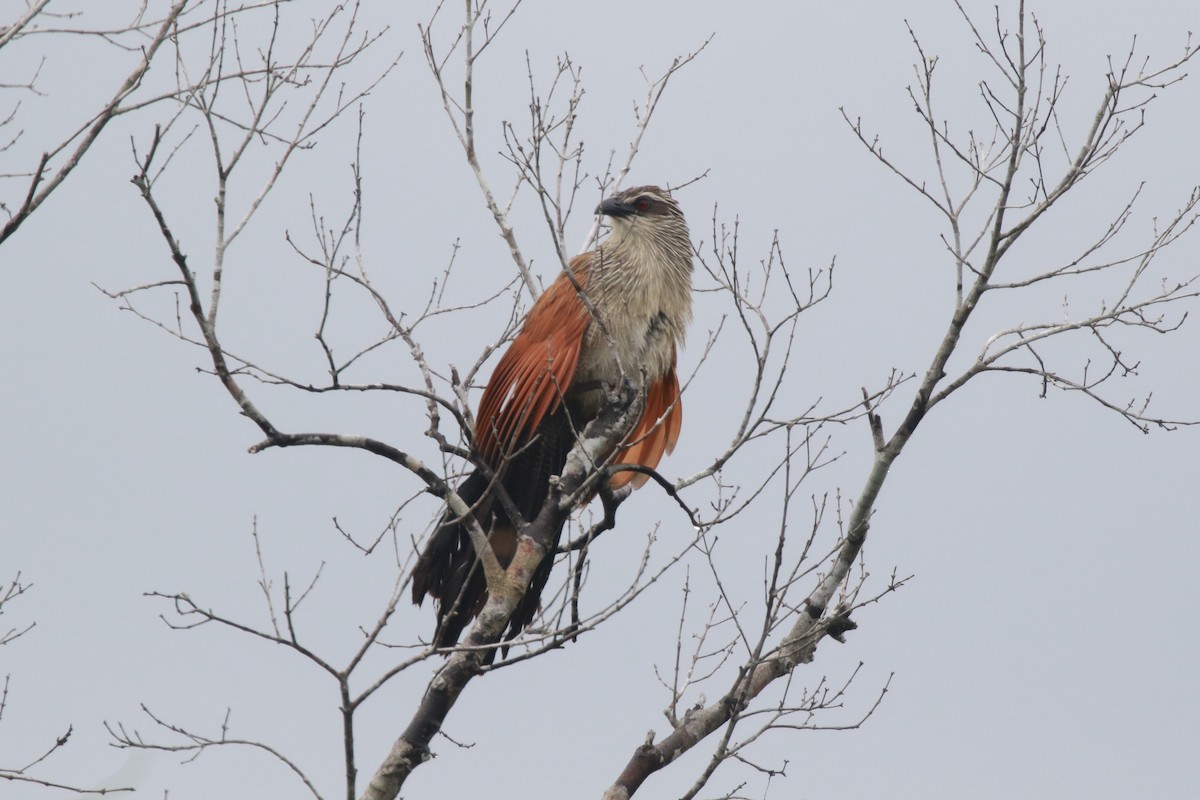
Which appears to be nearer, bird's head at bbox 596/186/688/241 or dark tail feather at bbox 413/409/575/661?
dark tail feather at bbox 413/409/575/661

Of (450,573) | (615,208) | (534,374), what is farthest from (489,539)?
(615,208)

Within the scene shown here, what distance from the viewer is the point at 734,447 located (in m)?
4.59

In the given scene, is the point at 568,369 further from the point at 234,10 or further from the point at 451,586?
the point at 234,10

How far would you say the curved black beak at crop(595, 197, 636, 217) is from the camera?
5.72 metres

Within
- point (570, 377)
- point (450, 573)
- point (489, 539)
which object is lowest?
point (450, 573)

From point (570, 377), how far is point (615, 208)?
3.30 ft

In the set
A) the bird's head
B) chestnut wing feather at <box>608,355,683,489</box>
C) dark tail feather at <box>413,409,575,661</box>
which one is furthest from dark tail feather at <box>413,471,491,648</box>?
the bird's head

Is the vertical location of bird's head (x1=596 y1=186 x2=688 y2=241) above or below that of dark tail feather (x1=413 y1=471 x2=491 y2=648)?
above

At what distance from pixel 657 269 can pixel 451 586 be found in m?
1.61

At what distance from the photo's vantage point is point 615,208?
225 inches

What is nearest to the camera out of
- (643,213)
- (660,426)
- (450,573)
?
(450,573)

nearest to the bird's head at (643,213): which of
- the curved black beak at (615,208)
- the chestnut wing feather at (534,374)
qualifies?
the curved black beak at (615,208)

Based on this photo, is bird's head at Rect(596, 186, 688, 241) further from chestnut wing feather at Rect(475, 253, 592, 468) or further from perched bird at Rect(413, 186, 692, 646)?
chestnut wing feather at Rect(475, 253, 592, 468)

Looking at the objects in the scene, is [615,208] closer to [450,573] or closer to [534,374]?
[534,374]
